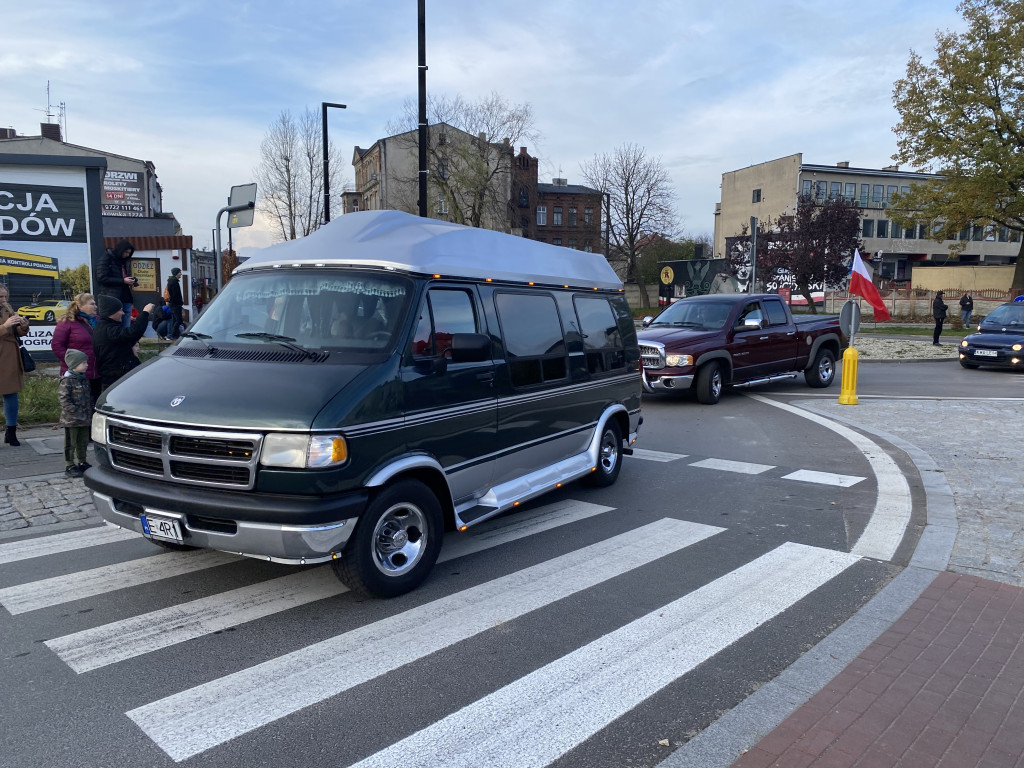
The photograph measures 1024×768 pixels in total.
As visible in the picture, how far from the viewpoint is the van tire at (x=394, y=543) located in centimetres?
439

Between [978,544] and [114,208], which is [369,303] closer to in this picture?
[978,544]

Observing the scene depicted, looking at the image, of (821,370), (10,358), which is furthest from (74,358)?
(821,370)

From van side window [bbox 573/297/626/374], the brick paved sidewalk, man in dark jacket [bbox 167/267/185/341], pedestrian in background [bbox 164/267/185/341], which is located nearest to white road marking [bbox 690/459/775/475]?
van side window [bbox 573/297/626/374]

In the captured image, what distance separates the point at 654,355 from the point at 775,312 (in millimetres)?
3320

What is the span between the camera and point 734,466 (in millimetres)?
8758

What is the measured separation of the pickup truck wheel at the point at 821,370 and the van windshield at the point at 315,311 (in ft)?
42.3

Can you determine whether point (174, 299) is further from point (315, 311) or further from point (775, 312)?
point (315, 311)

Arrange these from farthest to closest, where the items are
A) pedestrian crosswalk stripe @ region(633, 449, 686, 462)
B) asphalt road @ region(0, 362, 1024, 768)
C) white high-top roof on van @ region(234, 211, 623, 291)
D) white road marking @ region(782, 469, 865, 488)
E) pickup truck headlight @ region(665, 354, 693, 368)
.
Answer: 1. pickup truck headlight @ region(665, 354, 693, 368)
2. pedestrian crosswalk stripe @ region(633, 449, 686, 462)
3. white road marking @ region(782, 469, 865, 488)
4. white high-top roof on van @ region(234, 211, 623, 291)
5. asphalt road @ region(0, 362, 1024, 768)

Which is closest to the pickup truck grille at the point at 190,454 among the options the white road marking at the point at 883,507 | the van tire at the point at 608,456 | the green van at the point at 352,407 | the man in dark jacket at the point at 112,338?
the green van at the point at 352,407

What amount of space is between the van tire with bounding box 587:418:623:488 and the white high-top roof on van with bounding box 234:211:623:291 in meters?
1.89

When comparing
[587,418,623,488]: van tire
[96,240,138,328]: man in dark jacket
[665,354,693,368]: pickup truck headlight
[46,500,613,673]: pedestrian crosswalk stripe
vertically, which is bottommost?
[46,500,613,673]: pedestrian crosswalk stripe

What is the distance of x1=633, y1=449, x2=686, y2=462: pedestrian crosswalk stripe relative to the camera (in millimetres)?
9164

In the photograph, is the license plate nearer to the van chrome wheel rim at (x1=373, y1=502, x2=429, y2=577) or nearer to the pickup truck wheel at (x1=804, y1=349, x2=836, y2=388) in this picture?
the van chrome wheel rim at (x1=373, y1=502, x2=429, y2=577)

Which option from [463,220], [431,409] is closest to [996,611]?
[431,409]
